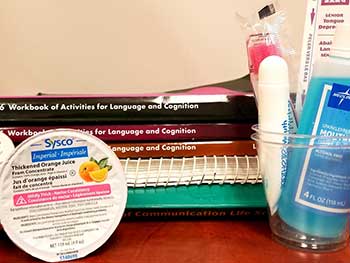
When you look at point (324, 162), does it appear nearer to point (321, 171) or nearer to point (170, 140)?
point (321, 171)

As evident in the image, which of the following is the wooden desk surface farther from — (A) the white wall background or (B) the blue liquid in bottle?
(A) the white wall background

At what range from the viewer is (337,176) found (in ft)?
1.31

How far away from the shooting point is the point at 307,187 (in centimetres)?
41

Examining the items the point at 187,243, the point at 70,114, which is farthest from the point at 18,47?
the point at 187,243

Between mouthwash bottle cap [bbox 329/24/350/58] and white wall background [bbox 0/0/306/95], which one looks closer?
mouthwash bottle cap [bbox 329/24/350/58]

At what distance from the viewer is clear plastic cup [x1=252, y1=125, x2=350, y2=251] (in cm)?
40

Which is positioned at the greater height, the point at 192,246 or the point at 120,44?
the point at 120,44

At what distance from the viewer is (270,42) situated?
17.1 inches

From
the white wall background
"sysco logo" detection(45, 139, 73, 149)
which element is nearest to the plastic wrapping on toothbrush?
"sysco logo" detection(45, 139, 73, 149)

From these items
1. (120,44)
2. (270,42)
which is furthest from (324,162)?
(120,44)

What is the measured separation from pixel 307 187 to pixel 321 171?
17 mm

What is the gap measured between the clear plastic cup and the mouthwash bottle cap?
61mm

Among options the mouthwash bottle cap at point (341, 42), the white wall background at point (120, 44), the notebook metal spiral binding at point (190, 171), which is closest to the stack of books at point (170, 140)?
the notebook metal spiral binding at point (190, 171)

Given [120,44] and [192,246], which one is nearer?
[192,246]
